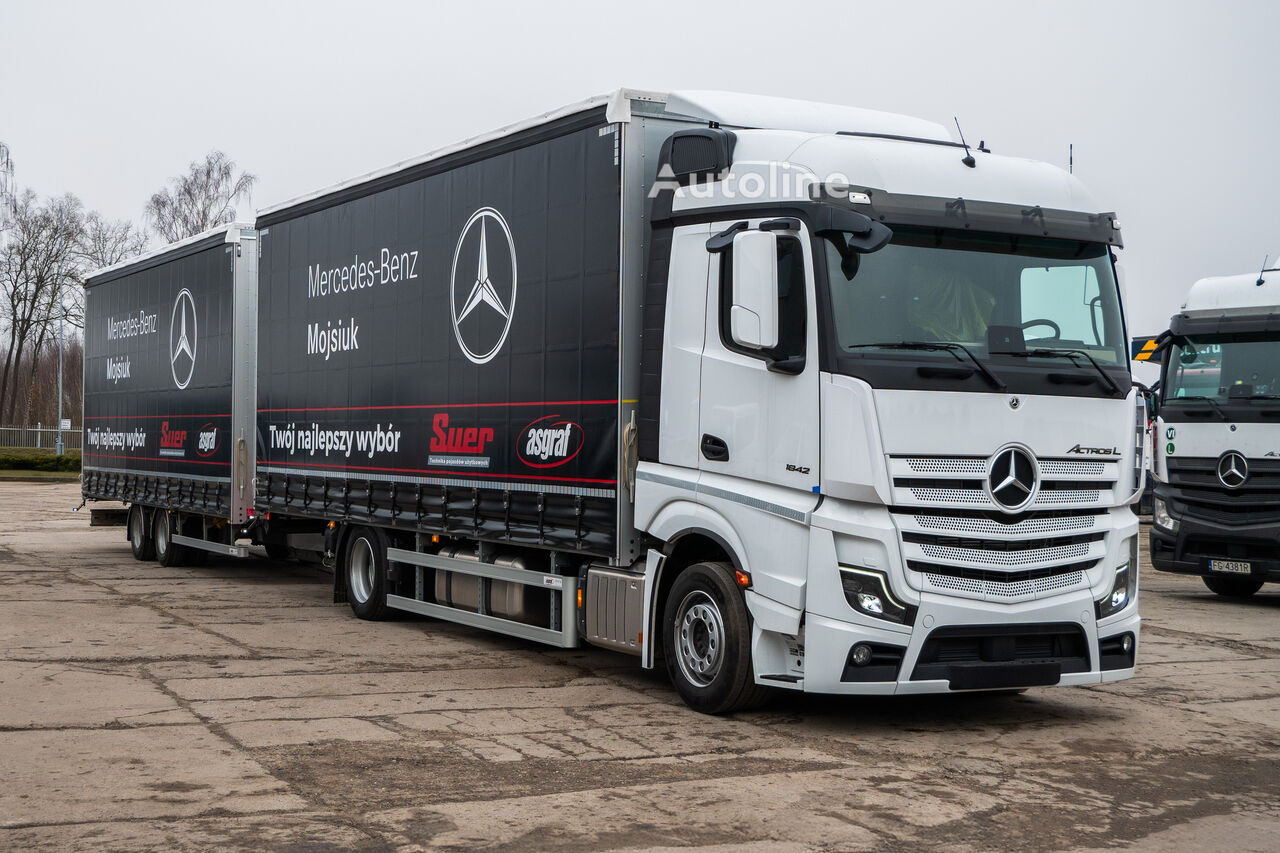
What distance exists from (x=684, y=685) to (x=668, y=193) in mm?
3118

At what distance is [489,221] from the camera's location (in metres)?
10.4

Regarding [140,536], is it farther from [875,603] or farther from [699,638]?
[875,603]

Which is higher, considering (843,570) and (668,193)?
(668,193)

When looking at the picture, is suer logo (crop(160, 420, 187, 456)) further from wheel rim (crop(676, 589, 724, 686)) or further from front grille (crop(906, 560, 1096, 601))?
front grille (crop(906, 560, 1096, 601))

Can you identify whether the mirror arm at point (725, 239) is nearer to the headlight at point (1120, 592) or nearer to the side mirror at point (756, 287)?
the side mirror at point (756, 287)

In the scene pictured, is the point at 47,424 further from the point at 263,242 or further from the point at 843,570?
the point at 843,570

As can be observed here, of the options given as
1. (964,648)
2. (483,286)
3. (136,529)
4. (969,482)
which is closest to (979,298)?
(969,482)

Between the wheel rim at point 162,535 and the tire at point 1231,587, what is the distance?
13.4m

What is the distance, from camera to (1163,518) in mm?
14852

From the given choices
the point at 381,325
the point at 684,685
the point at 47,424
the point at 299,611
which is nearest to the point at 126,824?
the point at 684,685

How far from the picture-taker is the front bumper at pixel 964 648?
7238mm

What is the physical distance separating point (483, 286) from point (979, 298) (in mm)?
4322

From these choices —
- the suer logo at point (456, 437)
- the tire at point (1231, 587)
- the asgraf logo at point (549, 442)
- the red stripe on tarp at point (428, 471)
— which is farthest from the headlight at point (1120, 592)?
the tire at point (1231, 587)

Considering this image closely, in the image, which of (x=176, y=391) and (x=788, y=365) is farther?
(x=176, y=391)
